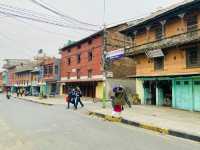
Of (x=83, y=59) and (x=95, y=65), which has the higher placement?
(x=83, y=59)

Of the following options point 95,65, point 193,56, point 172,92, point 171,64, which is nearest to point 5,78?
point 95,65

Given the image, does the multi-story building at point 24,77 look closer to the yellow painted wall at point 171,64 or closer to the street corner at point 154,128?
the yellow painted wall at point 171,64

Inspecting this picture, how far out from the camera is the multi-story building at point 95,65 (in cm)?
3878

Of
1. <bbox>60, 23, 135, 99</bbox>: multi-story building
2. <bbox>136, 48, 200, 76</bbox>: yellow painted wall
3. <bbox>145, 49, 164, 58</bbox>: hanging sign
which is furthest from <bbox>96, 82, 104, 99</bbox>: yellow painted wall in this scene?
<bbox>145, 49, 164, 58</bbox>: hanging sign

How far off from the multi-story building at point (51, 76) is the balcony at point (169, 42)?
89.6 ft

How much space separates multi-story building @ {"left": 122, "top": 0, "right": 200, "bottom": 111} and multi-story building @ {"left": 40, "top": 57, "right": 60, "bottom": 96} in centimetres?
2723

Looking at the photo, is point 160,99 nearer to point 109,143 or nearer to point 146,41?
point 146,41

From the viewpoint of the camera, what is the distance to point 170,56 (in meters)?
24.3

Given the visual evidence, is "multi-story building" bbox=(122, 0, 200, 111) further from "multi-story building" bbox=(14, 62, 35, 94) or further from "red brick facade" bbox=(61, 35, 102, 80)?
"multi-story building" bbox=(14, 62, 35, 94)

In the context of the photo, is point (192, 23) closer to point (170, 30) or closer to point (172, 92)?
point (170, 30)

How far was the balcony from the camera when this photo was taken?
828 inches

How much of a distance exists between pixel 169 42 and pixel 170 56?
1498 mm

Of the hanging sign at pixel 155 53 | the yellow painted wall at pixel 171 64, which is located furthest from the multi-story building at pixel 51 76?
the hanging sign at pixel 155 53

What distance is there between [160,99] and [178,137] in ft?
50.5
